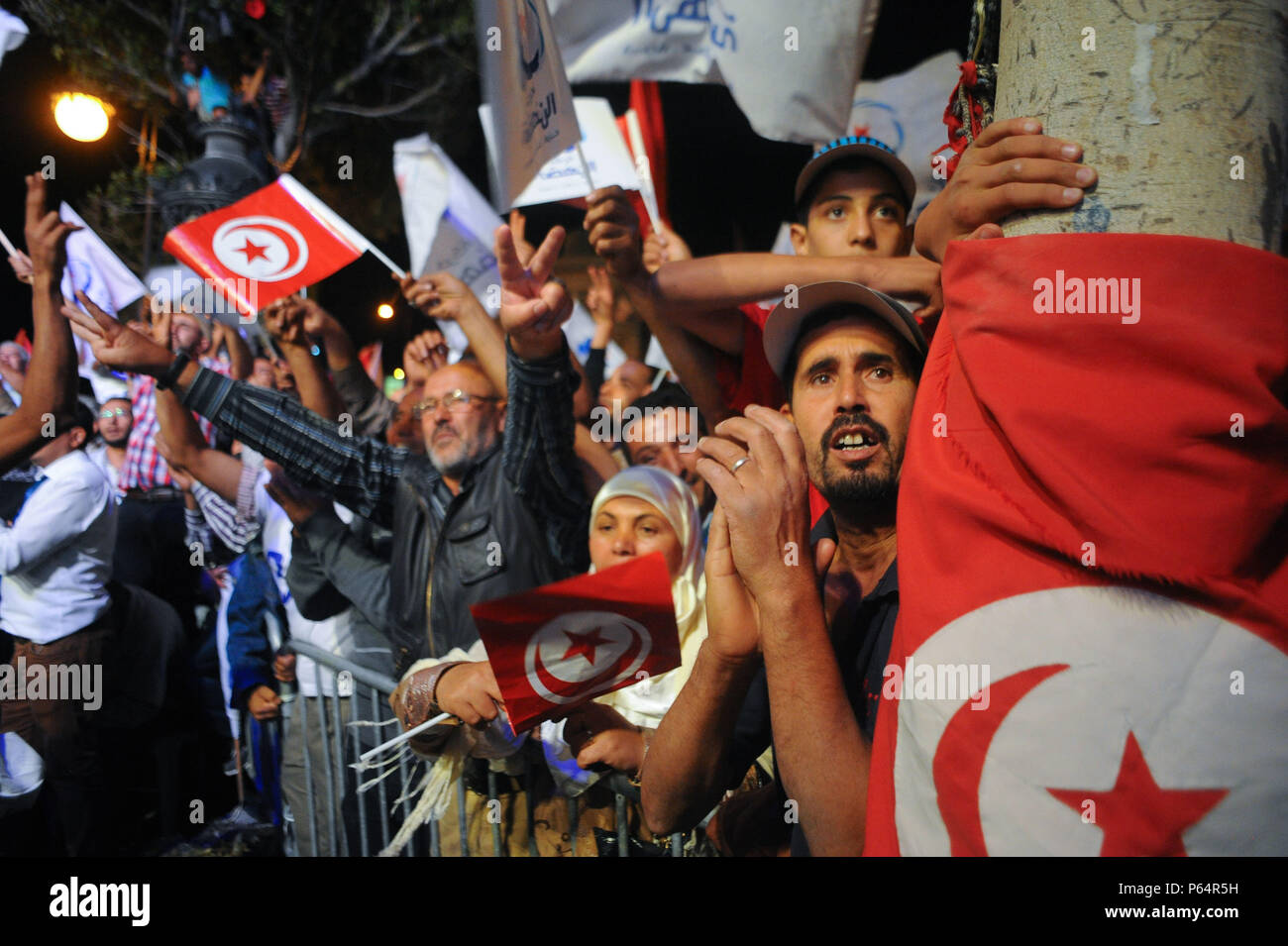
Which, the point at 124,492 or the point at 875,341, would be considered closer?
the point at 875,341

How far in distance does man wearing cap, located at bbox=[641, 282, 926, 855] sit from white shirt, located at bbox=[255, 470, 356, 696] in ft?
7.16

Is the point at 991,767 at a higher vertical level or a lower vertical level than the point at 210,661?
lower

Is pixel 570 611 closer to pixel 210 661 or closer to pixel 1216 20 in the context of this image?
pixel 1216 20

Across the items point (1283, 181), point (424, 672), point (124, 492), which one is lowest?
point (424, 672)

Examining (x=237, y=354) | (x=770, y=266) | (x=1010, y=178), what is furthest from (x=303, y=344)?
(x=1010, y=178)

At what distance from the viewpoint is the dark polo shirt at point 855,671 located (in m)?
1.82

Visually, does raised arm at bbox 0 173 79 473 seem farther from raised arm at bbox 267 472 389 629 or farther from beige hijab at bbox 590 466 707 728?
beige hijab at bbox 590 466 707 728

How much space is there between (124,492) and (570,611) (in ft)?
16.5

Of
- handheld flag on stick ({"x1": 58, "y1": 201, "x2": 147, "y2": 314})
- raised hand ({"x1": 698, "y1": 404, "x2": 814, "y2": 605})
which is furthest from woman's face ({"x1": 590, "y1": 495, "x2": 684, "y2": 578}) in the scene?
handheld flag on stick ({"x1": 58, "y1": 201, "x2": 147, "y2": 314})

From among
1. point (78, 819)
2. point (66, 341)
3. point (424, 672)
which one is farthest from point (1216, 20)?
point (78, 819)

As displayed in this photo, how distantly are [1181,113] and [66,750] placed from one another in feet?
16.1

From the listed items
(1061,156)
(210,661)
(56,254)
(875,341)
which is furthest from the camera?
(210,661)

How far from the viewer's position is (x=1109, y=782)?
1.19 meters

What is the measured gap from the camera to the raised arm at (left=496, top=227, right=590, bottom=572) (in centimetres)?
299
